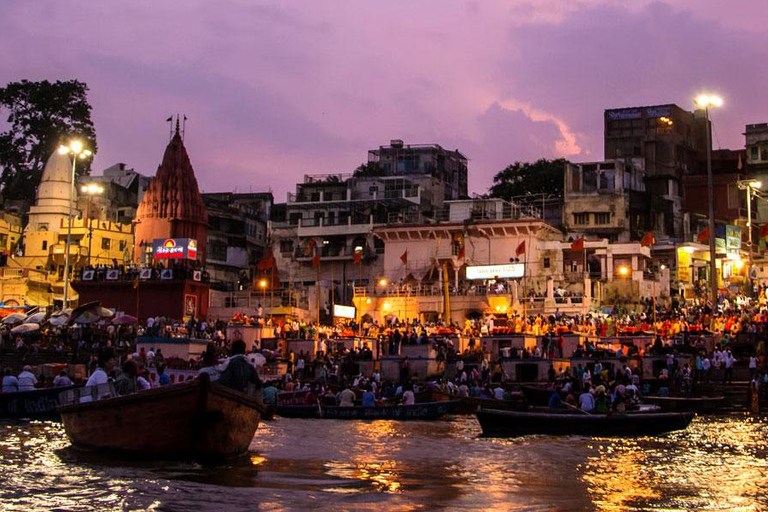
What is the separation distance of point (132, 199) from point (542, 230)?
29.8 meters

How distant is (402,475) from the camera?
1519cm

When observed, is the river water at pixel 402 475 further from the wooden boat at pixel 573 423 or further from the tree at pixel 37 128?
the tree at pixel 37 128

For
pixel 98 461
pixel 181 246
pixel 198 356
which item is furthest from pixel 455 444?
pixel 181 246

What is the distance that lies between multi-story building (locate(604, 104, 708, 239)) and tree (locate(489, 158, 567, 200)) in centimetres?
411

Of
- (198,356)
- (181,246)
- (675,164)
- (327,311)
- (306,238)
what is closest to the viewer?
(198,356)

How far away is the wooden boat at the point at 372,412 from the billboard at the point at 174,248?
94.5ft

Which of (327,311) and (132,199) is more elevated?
(132,199)

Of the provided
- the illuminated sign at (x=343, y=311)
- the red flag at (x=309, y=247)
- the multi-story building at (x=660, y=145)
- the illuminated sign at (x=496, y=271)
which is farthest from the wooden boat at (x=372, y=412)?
the multi-story building at (x=660, y=145)

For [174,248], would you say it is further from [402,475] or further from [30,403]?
[402,475]

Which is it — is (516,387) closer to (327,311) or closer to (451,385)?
(451,385)

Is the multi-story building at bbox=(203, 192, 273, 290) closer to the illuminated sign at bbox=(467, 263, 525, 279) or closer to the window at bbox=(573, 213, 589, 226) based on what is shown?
the illuminated sign at bbox=(467, 263, 525, 279)

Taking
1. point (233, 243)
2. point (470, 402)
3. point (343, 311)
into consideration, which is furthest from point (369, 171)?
point (470, 402)

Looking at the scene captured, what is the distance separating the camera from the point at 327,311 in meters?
60.2

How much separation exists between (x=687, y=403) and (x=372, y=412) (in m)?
9.44
